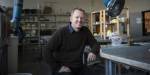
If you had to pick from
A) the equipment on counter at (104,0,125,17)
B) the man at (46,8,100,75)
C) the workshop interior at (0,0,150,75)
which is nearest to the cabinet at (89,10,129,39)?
the workshop interior at (0,0,150,75)

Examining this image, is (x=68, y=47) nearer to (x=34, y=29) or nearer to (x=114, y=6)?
(x=114, y=6)

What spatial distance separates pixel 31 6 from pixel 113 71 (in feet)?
34.9

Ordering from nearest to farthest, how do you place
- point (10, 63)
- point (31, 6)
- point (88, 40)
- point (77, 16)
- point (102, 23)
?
point (77, 16)
point (88, 40)
point (10, 63)
point (102, 23)
point (31, 6)

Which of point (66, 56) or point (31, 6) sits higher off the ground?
point (31, 6)

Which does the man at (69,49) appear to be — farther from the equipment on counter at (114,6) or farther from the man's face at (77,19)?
the equipment on counter at (114,6)

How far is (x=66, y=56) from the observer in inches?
96.0

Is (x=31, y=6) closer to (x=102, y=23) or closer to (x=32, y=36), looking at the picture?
→ (x=32, y=36)

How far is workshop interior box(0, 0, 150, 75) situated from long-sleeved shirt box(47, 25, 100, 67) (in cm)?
17

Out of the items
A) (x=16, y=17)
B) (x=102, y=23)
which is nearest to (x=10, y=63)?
(x=16, y=17)

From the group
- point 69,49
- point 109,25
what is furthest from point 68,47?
point 109,25

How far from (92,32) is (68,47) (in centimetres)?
432

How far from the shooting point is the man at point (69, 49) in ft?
7.77

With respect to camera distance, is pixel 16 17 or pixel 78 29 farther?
pixel 16 17

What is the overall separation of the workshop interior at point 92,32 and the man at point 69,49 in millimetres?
153
